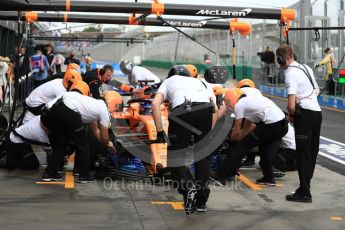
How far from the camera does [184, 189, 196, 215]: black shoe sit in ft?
22.0

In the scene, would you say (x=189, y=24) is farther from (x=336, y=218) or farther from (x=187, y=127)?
(x=336, y=218)

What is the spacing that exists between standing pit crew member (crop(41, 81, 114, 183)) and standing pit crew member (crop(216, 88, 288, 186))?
1.66 m

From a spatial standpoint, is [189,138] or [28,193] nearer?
[189,138]

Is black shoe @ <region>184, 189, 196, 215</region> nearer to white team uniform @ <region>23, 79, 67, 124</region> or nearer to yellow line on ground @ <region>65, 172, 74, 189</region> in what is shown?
yellow line on ground @ <region>65, 172, 74, 189</region>

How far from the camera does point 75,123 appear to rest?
26.9 feet

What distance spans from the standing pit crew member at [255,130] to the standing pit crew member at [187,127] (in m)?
1.29

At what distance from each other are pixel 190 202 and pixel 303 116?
185 cm

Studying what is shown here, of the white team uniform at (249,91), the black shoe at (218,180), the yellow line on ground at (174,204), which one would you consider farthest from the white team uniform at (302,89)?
the yellow line on ground at (174,204)

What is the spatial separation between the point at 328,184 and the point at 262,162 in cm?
101

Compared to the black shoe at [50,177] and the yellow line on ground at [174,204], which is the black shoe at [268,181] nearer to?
the yellow line on ground at [174,204]

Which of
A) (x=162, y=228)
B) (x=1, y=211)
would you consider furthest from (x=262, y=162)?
(x=1, y=211)

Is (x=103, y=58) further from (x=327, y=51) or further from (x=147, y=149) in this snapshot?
(x=147, y=149)

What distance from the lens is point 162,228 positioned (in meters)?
6.25

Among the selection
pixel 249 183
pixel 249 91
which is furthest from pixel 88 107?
pixel 249 183
